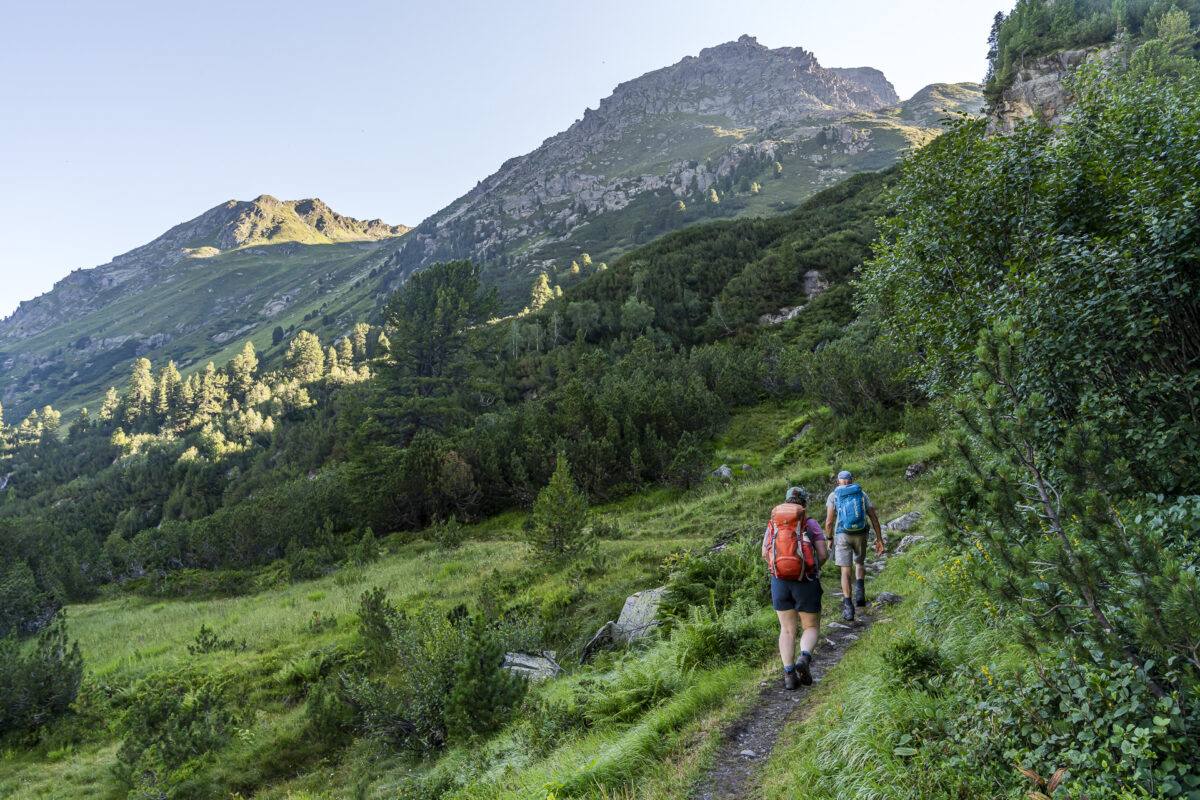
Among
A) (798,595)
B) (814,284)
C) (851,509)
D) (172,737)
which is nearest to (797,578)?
(798,595)

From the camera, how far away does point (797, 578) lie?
582 centimetres

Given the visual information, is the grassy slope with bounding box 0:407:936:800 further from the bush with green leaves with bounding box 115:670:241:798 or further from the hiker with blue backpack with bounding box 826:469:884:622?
the hiker with blue backpack with bounding box 826:469:884:622

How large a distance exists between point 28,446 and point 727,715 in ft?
413

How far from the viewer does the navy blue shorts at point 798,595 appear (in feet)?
19.0

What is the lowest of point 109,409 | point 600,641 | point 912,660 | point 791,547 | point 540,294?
point 600,641

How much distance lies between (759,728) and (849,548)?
3.75 m

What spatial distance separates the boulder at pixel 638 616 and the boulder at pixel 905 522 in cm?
603

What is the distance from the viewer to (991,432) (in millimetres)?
3271

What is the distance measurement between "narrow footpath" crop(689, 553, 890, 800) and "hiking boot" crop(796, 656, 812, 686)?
0.17 feet

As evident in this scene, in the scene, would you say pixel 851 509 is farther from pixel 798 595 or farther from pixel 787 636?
pixel 787 636

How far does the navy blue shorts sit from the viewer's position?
228 inches

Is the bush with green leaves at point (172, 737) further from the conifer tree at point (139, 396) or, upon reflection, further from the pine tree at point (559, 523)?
the conifer tree at point (139, 396)

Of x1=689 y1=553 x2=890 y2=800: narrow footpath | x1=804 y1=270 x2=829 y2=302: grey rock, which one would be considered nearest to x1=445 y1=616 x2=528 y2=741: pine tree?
x1=689 y1=553 x2=890 y2=800: narrow footpath

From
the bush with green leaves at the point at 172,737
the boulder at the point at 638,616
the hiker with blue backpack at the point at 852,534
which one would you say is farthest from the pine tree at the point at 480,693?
the hiker with blue backpack at the point at 852,534
